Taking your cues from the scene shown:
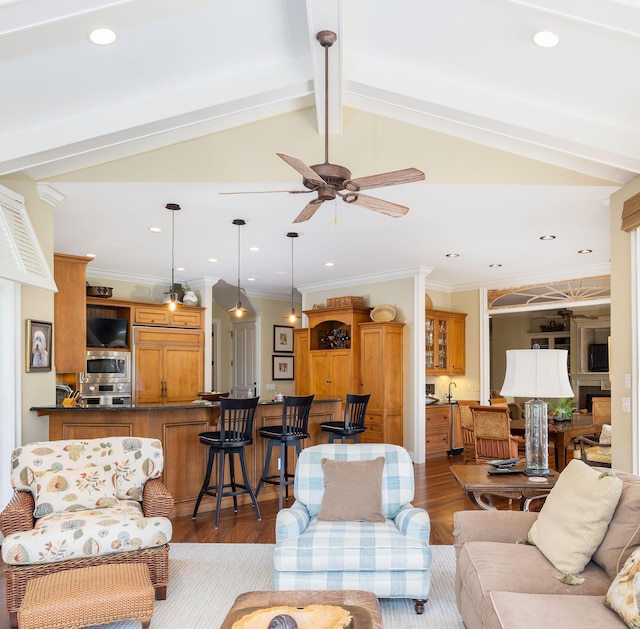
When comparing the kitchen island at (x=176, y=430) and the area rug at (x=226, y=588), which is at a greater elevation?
the kitchen island at (x=176, y=430)

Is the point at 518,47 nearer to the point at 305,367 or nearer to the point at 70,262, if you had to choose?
the point at 70,262

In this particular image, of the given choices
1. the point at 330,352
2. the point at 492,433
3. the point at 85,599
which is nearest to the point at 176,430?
the point at 85,599

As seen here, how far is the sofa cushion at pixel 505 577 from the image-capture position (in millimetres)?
2277

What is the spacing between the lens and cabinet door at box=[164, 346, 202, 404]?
27.2 feet

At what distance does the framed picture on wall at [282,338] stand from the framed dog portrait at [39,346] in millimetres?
6002

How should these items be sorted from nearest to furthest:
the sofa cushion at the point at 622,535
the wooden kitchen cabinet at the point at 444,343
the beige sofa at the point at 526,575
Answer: the beige sofa at the point at 526,575 → the sofa cushion at the point at 622,535 → the wooden kitchen cabinet at the point at 444,343

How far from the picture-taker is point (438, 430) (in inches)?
332

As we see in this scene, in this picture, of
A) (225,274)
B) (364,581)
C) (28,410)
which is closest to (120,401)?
(225,274)

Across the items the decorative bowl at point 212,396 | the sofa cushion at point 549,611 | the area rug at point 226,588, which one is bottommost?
the area rug at point 226,588

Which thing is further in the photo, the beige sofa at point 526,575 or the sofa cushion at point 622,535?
the sofa cushion at point 622,535

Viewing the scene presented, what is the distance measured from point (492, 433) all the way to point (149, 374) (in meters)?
4.76

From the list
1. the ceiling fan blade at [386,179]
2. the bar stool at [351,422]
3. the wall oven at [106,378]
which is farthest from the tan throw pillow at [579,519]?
the wall oven at [106,378]

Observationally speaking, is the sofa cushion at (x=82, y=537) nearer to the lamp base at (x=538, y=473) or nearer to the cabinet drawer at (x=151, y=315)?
the lamp base at (x=538, y=473)

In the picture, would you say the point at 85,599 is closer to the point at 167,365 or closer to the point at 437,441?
the point at 167,365
